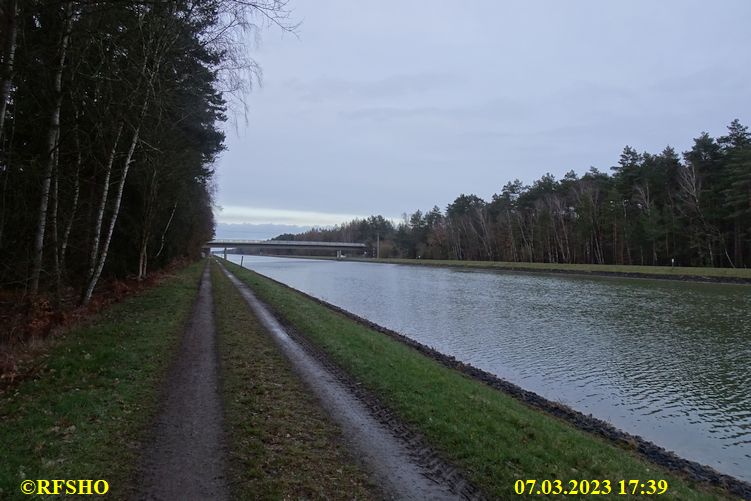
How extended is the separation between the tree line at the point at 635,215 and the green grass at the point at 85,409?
2158 inches

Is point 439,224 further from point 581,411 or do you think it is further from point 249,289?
point 581,411

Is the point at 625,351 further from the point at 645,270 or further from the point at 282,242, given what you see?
the point at 282,242

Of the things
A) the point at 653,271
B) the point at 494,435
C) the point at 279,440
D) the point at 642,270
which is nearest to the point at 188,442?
the point at 279,440

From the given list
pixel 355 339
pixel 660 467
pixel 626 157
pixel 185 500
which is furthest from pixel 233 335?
pixel 626 157

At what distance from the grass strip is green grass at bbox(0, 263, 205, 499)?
3.65 ft

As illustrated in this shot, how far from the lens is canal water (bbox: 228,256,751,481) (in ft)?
31.9

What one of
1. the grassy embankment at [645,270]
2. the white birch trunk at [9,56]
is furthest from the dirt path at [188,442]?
the grassy embankment at [645,270]

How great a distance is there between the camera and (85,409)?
623 centimetres

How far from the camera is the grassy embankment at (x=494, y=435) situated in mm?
5543

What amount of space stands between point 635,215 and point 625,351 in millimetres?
57936
